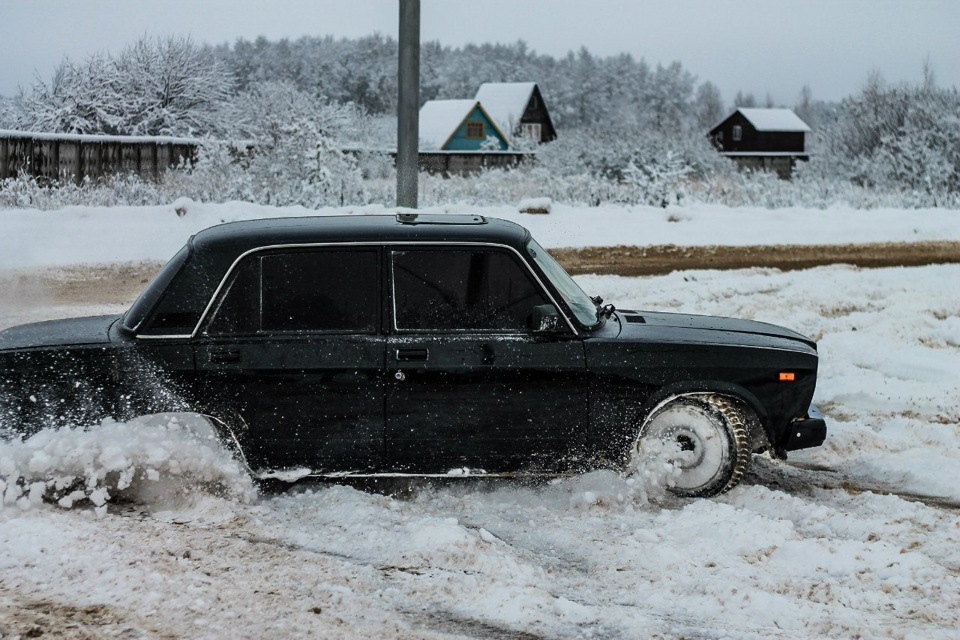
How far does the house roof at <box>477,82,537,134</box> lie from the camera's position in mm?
75125

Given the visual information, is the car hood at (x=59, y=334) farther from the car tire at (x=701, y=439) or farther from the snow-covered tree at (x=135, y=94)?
the snow-covered tree at (x=135, y=94)

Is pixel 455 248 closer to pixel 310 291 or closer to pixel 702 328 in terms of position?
pixel 310 291

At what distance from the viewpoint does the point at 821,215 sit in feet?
60.6

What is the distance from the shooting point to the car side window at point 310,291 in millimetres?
5816

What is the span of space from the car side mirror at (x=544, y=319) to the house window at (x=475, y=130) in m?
63.7

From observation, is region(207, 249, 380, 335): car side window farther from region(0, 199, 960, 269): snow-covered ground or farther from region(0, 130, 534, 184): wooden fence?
region(0, 130, 534, 184): wooden fence

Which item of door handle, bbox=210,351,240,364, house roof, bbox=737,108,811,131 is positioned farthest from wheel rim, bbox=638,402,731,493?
house roof, bbox=737,108,811,131

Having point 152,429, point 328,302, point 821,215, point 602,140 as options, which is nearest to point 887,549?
point 328,302

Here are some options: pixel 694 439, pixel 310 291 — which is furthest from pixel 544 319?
pixel 310 291

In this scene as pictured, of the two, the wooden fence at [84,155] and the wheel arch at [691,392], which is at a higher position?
the wooden fence at [84,155]

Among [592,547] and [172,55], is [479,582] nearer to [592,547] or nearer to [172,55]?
[592,547]

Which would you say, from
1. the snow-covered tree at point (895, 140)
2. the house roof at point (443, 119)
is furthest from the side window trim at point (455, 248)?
the house roof at point (443, 119)

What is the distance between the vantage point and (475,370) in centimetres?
581

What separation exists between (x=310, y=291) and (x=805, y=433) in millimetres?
2942
